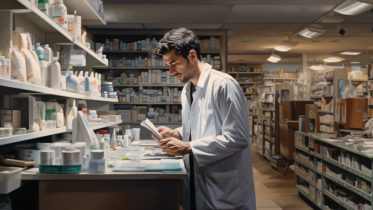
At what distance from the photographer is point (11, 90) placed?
1.93 meters

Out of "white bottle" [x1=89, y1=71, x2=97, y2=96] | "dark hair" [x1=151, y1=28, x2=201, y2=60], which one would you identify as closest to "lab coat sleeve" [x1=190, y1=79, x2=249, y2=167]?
"dark hair" [x1=151, y1=28, x2=201, y2=60]

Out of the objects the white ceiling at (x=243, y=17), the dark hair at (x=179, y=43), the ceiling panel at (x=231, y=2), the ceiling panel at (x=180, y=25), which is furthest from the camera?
the ceiling panel at (x=180, y=25)

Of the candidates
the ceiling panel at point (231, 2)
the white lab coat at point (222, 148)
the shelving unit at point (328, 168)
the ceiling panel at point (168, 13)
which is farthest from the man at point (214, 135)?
the ceiling panel at point (168, 13)

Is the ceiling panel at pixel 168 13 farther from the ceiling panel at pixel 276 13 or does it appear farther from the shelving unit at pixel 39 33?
the shelving unit at pixel 39 33

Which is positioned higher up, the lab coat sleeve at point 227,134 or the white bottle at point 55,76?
the white bottle at point 55,76

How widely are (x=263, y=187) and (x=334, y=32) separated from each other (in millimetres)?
4425

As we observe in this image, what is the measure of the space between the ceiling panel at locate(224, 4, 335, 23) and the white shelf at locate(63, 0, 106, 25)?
2622mm

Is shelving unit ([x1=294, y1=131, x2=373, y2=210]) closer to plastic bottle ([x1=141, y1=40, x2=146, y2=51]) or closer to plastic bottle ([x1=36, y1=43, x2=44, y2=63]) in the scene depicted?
plastic bottle ([x1=36, y1=43, x2=44, y2=63])

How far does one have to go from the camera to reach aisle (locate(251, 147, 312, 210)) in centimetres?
420

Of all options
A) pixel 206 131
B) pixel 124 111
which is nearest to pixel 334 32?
pixel 124 111

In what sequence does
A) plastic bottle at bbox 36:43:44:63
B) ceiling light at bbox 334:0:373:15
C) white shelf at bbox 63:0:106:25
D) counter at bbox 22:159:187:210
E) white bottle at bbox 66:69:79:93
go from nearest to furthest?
counter at bbox 22:159:187:210 < plastic bottle at bbox 36:43:44:63 < white bottle at bbox 66:69:79:93 < white shelf at bbox 63:0:106:25 < ceiling light at bbox 334:0:373:15

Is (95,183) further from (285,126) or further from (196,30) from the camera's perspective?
(196,30)

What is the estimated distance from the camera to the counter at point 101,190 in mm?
1631

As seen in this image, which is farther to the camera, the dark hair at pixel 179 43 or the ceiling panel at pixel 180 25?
the ceiling panel at pixel 180 25
